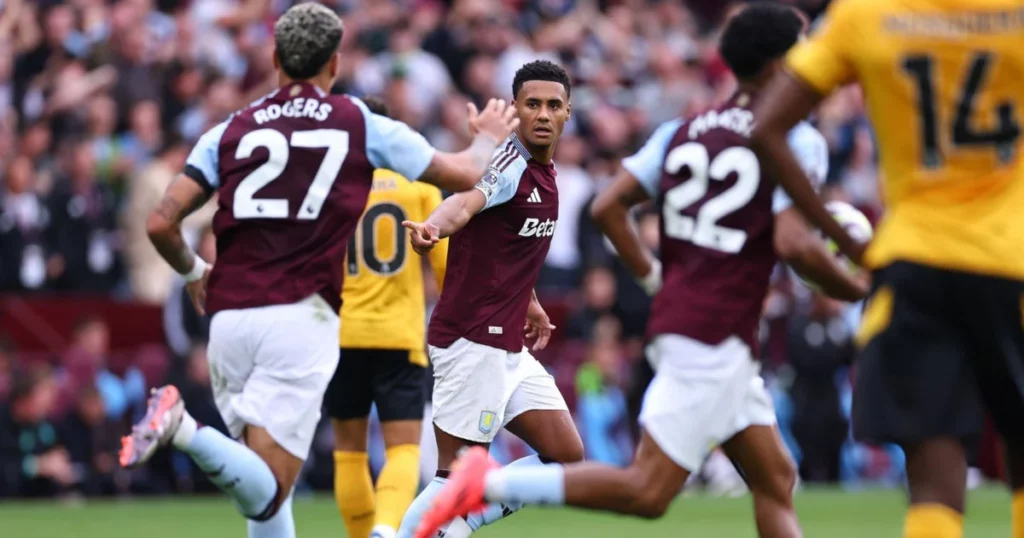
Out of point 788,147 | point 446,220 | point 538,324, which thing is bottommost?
point 538,324

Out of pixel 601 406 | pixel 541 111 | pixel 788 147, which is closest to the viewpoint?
pixel 788 147

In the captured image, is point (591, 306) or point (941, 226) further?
point (591, 306)

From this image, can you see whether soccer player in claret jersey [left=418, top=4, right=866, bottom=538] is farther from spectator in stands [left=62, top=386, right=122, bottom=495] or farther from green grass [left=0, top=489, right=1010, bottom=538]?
spectator in stands [left=62, top=386, right=122, bottom=495]

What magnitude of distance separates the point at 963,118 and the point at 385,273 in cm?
500

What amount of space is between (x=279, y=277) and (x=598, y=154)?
486 inches

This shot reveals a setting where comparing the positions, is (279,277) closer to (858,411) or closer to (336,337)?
(336,337)

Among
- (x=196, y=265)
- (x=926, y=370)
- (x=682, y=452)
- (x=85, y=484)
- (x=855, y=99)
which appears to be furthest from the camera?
(x=855, y=99)

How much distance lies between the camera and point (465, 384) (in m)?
8.38

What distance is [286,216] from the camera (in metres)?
7.64

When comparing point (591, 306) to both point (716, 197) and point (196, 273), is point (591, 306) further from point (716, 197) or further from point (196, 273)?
point (716, 197)

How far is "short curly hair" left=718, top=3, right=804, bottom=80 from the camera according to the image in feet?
22.6

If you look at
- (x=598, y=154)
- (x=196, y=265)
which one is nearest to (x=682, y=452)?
(x=196, y=265)

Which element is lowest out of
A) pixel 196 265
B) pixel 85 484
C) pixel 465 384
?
pixel 85 484

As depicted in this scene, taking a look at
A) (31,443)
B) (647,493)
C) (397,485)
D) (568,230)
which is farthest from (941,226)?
(568,230)
